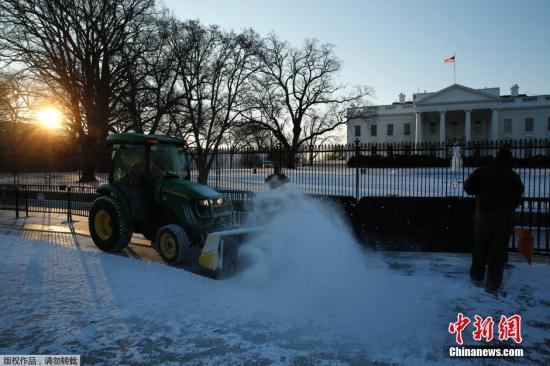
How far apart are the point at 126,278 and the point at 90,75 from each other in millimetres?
23002

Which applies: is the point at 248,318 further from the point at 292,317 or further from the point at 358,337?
the point at 358,337

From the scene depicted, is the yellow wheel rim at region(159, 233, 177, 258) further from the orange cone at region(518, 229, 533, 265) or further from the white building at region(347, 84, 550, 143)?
the white building at region(347, 84, 550, 143)

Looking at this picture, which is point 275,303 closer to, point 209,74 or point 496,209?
point 496,209

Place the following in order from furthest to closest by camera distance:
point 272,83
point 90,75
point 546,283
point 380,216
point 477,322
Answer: point 272,83
point 90,75
point 380,216
point 546,283
point 477,322

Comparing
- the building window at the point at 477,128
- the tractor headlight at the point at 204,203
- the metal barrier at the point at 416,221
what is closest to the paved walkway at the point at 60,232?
the tractor headlight at the point at 204,203

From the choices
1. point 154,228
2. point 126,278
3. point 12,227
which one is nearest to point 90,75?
point 12,227

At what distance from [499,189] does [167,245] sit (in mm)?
5548

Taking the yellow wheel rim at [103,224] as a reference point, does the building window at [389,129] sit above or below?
above

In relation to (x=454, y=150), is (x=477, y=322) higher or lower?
lower

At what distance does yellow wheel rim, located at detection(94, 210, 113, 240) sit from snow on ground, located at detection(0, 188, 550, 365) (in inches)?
23.5

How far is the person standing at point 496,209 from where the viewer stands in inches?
242

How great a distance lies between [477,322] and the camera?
4.89 m

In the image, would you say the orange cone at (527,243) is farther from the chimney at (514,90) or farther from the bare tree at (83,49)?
the chimney at (514,90)

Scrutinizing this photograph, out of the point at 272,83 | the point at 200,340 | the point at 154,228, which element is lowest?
the point at 200,340
